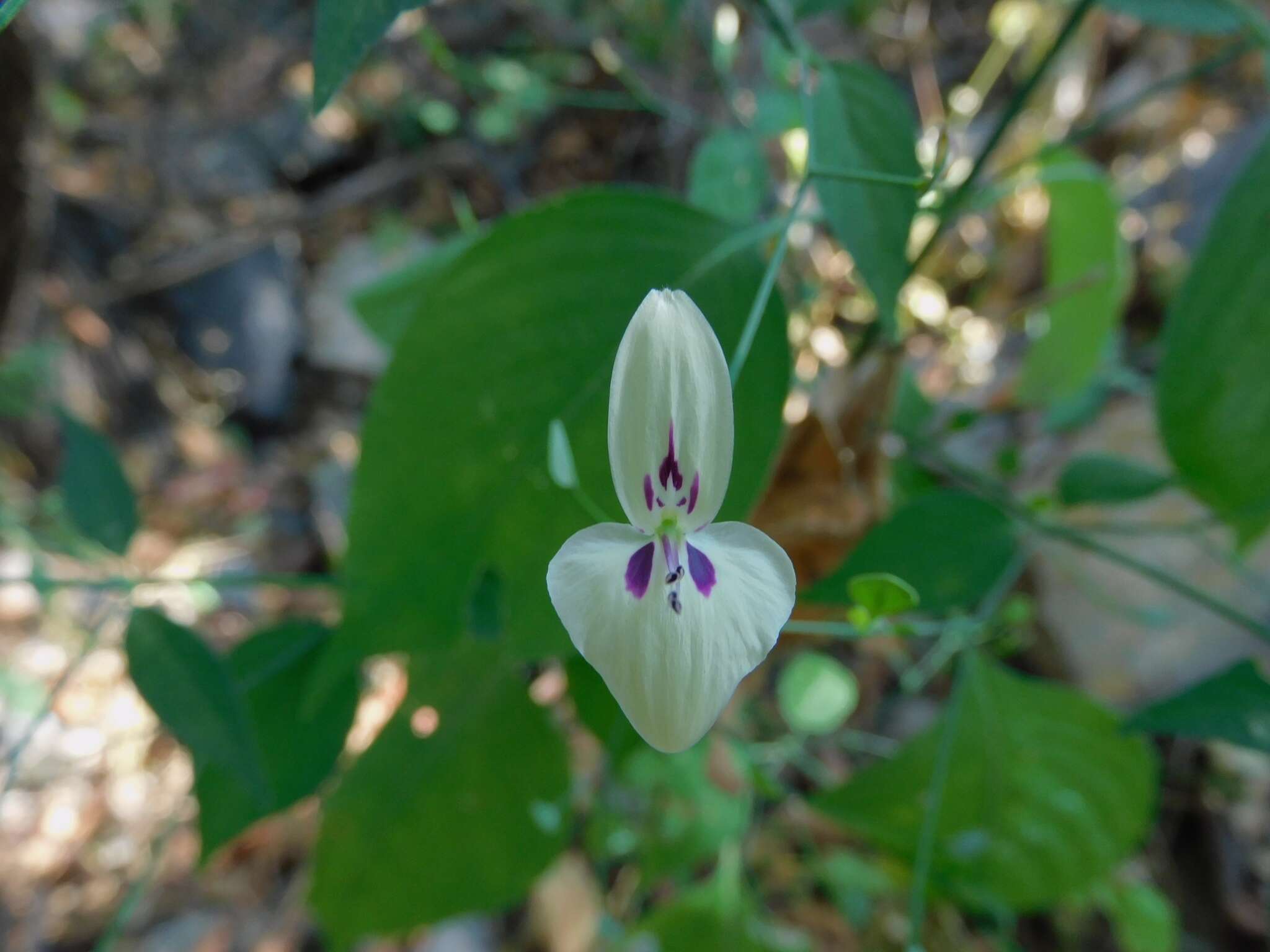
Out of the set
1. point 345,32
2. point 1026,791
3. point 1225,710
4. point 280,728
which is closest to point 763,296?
point 345,32

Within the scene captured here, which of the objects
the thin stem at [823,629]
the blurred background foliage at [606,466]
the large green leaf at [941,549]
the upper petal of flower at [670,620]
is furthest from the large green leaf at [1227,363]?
the upper petal of flower at [670,620]

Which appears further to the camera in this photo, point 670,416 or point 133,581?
point 133,581

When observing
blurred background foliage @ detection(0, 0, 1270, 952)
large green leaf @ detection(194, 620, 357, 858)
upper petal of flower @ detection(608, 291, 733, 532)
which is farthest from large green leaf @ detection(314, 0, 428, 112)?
large green leaf @ detection(194, 620, 357, 858)

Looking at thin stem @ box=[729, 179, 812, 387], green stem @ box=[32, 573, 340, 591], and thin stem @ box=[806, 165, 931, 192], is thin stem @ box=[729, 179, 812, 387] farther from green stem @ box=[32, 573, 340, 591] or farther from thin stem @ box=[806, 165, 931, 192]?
green stem @ box=[32, 573, 340, 591]

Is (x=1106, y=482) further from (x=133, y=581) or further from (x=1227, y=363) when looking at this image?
(x=133, y=581)

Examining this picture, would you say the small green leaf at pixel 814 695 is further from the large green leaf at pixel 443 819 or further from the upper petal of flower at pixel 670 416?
the upper petal of flower at pixel 670 416

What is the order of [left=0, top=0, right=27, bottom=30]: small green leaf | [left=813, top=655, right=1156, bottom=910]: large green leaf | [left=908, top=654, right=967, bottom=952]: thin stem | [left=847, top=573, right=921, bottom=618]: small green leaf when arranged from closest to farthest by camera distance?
[left=0, top=0, right=27, bottom=30]: small green leaf
[left=847, top=573, right=921, bottom=618]: small green leaf
[left=908, top=654, right=967, bottom=952]: thin stem
[left=813, top=655, right=1156, bottom=910]: large green leaf
